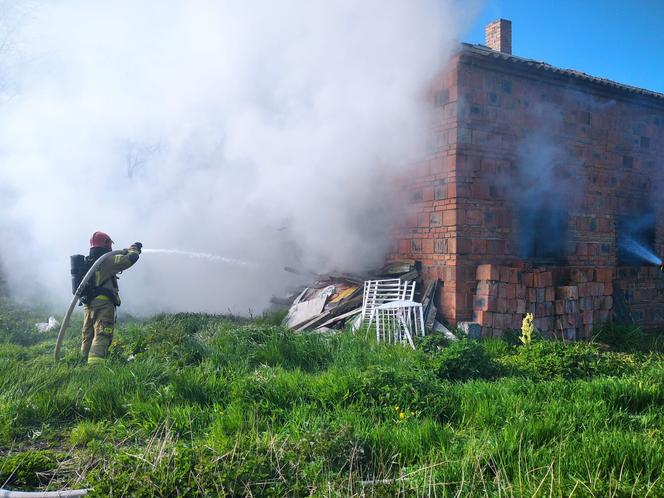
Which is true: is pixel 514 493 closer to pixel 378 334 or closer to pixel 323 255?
pixel 378 334

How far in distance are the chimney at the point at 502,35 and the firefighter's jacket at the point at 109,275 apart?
37.1ft

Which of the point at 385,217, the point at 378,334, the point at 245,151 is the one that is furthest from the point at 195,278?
the point at 378,334

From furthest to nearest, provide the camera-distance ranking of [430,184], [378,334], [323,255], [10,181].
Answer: [10,181]
[323,255]
[430,184]
[378,334]

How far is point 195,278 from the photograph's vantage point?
1241 cm

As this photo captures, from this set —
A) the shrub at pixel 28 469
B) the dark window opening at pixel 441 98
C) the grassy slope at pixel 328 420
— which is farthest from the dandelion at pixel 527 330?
the shrub at pixel 28 469

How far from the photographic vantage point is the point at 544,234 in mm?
9953

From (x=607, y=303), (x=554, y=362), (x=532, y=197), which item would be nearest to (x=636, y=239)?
(x=607, y=303)

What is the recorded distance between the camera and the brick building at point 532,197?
8703mm

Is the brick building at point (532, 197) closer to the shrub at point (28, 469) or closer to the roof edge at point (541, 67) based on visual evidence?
the roof edge at point (541, 67)

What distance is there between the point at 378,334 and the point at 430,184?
283cm

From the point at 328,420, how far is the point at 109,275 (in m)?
4.41

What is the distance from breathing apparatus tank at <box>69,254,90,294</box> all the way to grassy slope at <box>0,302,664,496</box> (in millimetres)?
1009

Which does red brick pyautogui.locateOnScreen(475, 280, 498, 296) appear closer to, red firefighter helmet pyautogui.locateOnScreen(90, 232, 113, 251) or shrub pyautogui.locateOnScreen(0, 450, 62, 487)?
red firefighter helmet pyautogui.locateOnScreen(90, 232, 113, 251)

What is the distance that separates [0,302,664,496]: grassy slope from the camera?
3.47 meters
